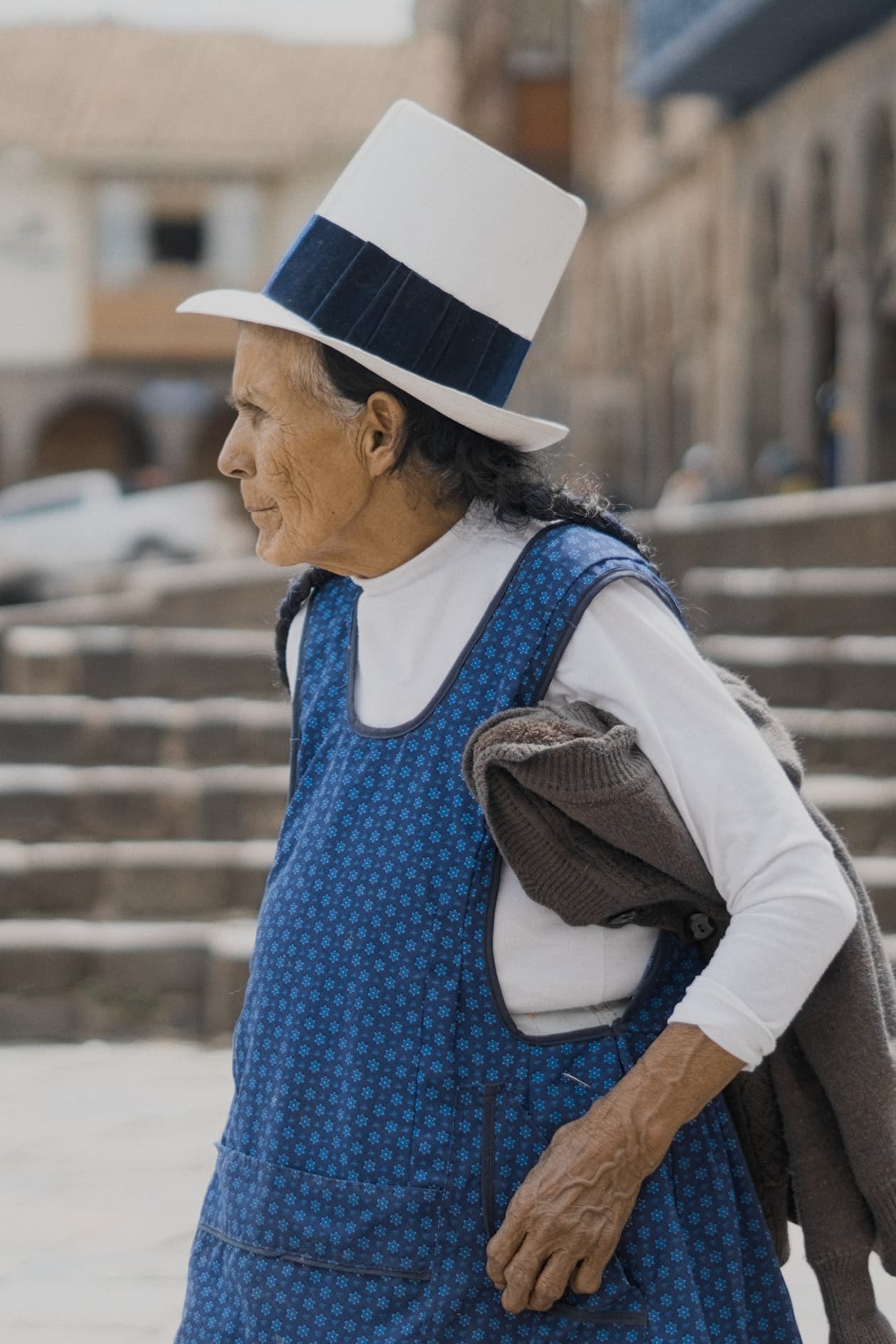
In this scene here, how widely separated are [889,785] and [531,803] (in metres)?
5.73

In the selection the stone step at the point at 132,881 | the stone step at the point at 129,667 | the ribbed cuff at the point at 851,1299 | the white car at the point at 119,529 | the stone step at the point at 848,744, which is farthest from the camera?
the white car at the point at 119,529

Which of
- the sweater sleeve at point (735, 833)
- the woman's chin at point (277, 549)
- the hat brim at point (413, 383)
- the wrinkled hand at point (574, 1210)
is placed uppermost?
the hat brim at point (413, 383)

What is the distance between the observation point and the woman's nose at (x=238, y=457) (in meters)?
2.24

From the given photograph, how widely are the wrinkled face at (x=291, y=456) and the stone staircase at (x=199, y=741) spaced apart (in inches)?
155

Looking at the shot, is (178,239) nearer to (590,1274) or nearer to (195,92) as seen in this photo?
(195,92)

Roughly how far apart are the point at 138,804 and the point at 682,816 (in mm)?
6645

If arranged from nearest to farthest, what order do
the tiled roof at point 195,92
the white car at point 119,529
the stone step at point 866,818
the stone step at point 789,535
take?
the stone step at point 866,818 → the stone step at point 789,535 → the white car at point 119,529 → the tiled roof at point 195,92

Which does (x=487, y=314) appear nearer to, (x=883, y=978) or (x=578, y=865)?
(x=578, y=865)

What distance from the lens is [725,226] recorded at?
20391 millimetres

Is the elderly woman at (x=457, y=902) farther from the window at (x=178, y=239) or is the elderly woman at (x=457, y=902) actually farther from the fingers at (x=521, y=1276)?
the window at (x=178, y=239)

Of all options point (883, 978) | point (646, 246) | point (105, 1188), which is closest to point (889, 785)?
point (105, 1188)

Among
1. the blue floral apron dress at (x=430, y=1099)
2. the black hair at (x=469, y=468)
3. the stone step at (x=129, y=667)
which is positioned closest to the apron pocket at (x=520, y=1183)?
the blue floral apron dress at (x=430, y=1099)

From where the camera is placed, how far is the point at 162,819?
8445 millimetres

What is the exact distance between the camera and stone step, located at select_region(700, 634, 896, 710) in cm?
848
